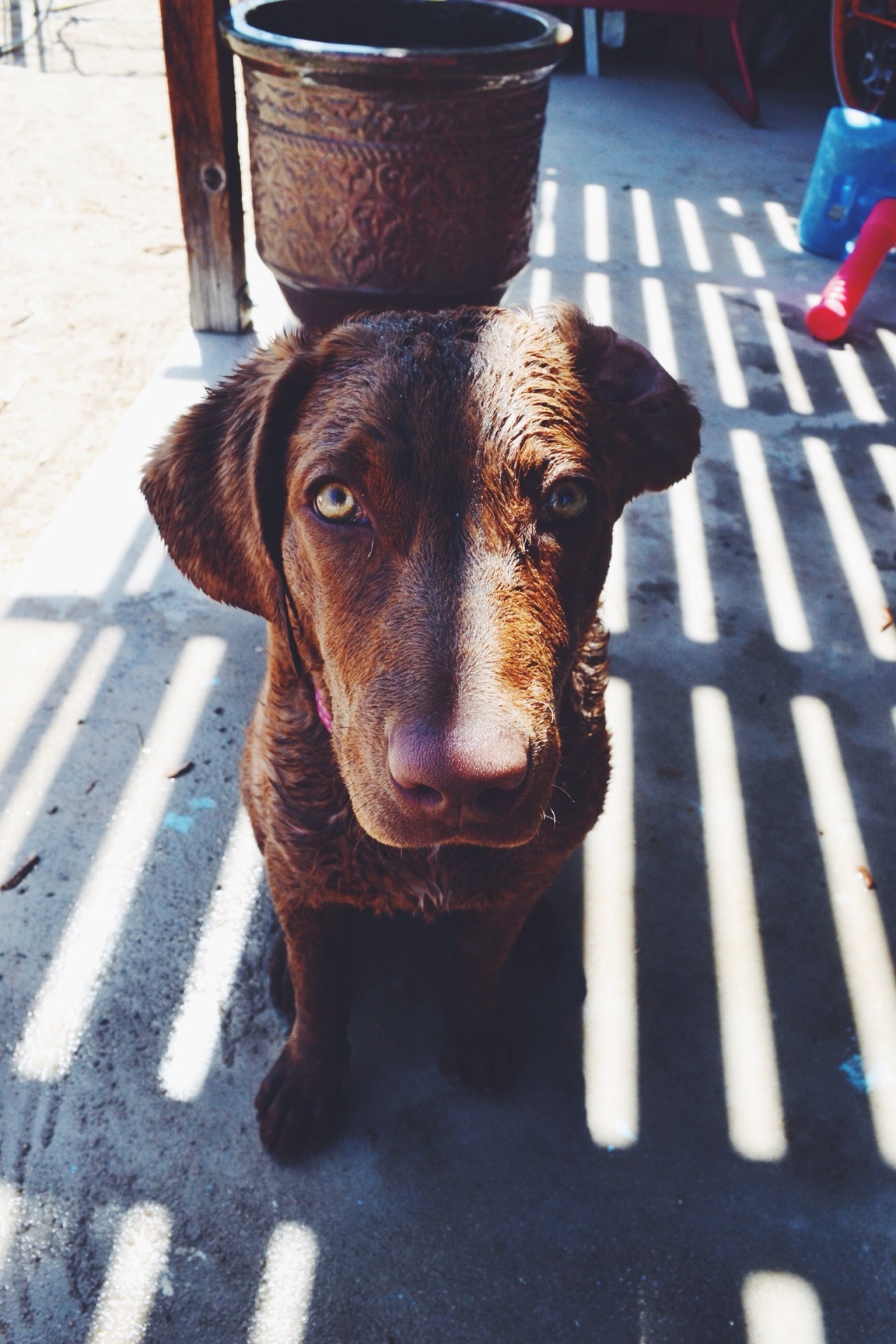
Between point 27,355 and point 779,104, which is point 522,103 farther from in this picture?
point 779,104

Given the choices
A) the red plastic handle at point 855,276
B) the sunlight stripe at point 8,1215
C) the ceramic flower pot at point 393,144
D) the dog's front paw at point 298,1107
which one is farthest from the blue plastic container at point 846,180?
the sunlight stripe at point 8,1215

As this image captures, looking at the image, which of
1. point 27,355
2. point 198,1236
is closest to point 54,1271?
point 198,1236

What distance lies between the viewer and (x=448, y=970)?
2385 millimetres

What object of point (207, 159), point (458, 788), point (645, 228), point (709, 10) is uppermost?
point (709, 10)

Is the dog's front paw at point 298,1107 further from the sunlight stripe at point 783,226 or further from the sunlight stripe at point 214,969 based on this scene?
the sunlight stripe at point 783,226

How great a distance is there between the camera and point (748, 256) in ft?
20.2

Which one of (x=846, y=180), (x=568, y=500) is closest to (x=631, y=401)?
(x=568, y=500)

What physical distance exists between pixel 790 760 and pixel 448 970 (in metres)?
1.33

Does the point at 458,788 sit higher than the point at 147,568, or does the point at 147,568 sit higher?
the point at 458,788

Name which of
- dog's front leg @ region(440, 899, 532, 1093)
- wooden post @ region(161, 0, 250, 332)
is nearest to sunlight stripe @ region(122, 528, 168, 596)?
wooden post @ region(161, 0, 250, 332)

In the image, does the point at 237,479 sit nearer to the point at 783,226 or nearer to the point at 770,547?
the point at 770,547

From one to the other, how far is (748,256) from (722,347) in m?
1.46

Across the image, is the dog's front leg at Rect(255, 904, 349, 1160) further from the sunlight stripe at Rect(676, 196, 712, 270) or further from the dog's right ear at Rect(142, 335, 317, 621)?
the sunlight stripe at Rect(676, 196, 712, 270)

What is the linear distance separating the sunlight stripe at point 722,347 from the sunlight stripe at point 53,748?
3219mm
